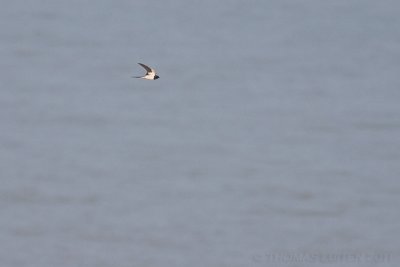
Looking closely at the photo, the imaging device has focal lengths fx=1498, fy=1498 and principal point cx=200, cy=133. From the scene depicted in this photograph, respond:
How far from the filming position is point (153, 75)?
23922 mm
